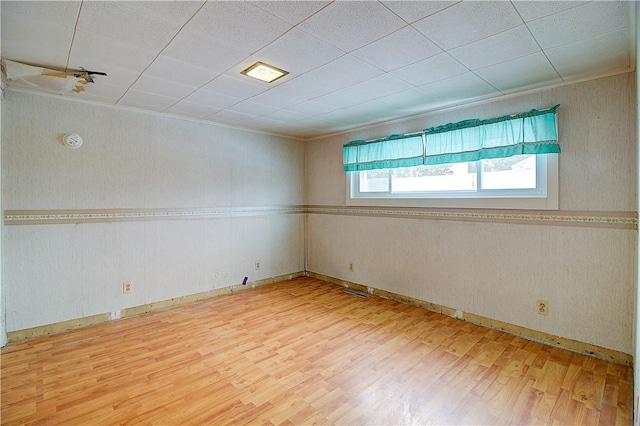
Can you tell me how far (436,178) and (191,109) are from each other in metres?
2.86

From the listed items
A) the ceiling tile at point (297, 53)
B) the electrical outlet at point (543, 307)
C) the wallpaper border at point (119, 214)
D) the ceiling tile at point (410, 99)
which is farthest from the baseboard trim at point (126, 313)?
the electrical outlet at point (543, 307)

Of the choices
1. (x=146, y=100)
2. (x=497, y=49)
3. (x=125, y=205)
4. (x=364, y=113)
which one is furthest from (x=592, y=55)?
(x=125, y=205)

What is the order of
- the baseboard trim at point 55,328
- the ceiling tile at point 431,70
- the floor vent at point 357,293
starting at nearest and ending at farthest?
the ceiling tile at point 431,70 < the baseboard trim at point 55,328 < the floor vent at point 357,293

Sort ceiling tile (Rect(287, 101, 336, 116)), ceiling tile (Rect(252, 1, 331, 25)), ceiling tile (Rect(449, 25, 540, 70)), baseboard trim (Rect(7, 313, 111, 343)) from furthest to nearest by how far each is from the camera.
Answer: ceiling tile (Rect(287, 101, 336, 116)), baseboard trim (Rect(7, 313, 111, 343)), ceiling tile (Rect(449, 25, 540, 70)), ceiling tile (Rect(252, 1, 331, 25))

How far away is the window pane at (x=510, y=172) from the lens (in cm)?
283

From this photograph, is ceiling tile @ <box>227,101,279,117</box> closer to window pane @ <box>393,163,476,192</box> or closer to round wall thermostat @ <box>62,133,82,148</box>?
round wall thermostat @ <box>62,133,82,148</box>

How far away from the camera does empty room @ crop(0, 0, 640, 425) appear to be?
182 cm

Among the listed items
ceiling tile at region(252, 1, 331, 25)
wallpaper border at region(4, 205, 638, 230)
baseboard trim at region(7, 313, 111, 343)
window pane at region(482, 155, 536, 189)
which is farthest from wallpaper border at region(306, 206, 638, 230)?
baseboard trim at region(7, 313, 111, 343)

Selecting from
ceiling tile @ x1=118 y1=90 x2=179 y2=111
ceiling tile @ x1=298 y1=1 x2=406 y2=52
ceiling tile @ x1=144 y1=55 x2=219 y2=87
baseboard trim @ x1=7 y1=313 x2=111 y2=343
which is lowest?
baseboard trim @ x1=7 y1=313 x2=111 y2=343

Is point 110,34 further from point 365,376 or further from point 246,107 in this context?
point 365,376

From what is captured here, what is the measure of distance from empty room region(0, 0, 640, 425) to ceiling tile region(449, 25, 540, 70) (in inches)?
0.8

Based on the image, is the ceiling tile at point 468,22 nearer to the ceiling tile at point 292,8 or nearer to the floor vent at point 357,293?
the ceiling tile at point 292,8

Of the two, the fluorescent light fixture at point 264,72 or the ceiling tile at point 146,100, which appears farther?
the ceiling tile at point 146,100

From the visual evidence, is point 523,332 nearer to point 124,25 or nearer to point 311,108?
point 311,108
